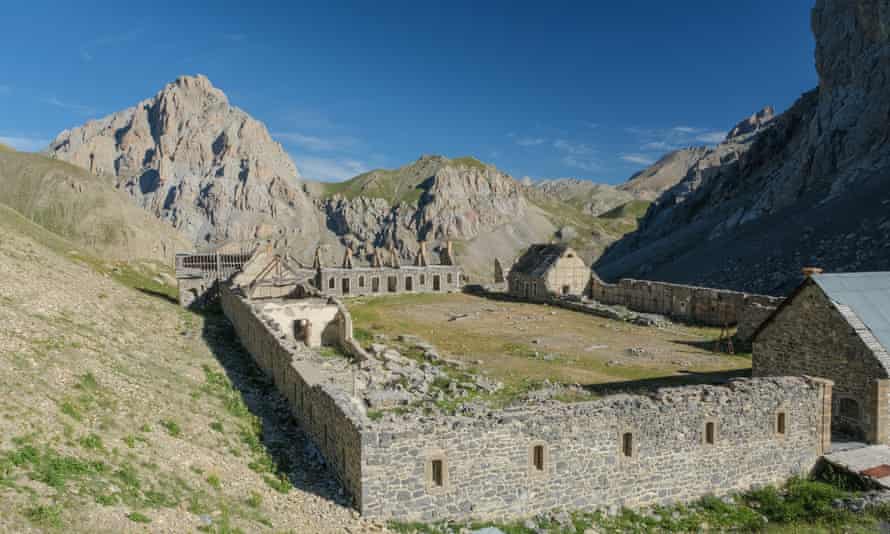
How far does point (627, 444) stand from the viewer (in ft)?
44.8

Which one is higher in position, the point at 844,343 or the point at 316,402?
the point at 844,343

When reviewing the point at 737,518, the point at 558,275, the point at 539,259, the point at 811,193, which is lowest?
the point at 737,518

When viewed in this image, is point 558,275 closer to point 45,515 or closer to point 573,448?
point 573,448

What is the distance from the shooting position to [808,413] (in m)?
15.6

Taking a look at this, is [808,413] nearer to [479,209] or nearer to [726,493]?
[726,493]

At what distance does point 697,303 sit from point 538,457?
31.5m

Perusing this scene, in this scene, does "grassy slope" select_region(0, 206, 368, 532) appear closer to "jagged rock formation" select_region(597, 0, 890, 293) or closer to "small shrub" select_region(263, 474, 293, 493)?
"small shrub" select_region(263, 474, 293, 493)

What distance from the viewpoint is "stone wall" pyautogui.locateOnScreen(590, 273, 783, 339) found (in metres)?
32.4

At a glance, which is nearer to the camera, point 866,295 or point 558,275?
point 866,295

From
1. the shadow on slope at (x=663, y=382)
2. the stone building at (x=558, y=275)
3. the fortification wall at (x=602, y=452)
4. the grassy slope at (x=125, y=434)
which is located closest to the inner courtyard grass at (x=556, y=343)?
the shadow on slope at (x=663, y=382)

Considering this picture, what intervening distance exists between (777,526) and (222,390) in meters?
17.0

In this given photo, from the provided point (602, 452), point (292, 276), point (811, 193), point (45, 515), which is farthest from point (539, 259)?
point (45, 515)

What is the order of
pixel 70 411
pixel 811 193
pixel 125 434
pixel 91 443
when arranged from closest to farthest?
pixel 91 443 → pixel 70 411 → pixel 125 434 → pixel 811 193

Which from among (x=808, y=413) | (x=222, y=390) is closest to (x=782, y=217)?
(x=808, y=413)
